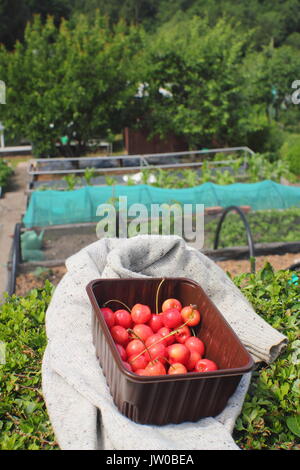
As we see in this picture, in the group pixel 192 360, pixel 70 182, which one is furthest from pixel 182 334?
pixel 70 182

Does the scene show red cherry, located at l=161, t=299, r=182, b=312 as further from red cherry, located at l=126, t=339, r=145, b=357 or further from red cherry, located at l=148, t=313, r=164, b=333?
red cherry, located at l=126, t=339, r=145, b=357

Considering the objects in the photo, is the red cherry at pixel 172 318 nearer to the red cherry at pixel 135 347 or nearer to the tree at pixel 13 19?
the red cherry at pixel 135 347

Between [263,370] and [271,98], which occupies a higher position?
[271,98]

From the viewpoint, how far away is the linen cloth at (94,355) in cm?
172

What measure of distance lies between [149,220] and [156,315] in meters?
5.97

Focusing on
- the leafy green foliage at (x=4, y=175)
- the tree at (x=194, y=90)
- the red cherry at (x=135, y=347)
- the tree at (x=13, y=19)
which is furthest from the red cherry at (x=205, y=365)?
the tree at (x=13, y=19)

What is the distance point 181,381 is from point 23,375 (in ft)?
2.91

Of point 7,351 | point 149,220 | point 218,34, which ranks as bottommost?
point 149,220

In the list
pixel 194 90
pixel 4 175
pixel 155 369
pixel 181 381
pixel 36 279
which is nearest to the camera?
pixel 181 381

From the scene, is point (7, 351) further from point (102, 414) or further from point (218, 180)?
point (218, 180)

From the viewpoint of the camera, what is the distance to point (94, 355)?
81.8 inches

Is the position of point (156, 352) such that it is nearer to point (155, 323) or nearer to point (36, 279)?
point (155, 323)

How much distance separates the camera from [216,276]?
2564mm
